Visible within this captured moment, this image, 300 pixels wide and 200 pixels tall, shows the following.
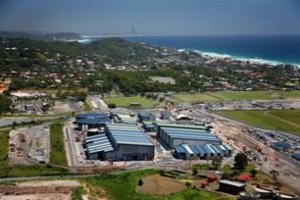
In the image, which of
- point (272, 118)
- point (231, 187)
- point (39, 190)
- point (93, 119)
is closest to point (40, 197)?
point (39, 190)

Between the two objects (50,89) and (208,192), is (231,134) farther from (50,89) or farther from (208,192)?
(50,89)

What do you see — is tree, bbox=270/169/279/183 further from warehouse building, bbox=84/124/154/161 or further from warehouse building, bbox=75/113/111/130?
warehouse building, bbox=75/113/111/130

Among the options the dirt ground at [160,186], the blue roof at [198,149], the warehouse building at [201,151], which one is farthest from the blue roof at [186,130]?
the dirt ground at [160,186]

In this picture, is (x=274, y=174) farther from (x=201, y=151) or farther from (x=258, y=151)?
(x=258, y=151)

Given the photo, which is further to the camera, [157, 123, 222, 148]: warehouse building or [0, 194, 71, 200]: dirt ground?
[157, 123, 222, 148]: warehouse building

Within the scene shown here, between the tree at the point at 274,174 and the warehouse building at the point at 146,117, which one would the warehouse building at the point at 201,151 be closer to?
the tree at the point at 274,174

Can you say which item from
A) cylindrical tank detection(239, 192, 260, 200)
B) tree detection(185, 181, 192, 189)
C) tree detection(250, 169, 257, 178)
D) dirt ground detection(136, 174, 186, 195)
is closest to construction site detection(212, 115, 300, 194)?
tree detection(250, 169, 257, 178)
